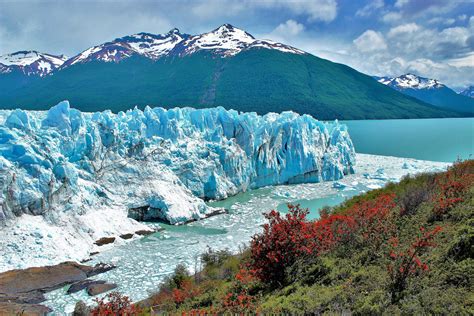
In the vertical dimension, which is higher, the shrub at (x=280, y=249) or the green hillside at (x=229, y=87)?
the green hillside at (x=229, y=87)

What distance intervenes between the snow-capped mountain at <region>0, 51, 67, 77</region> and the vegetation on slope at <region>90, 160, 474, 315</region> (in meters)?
191

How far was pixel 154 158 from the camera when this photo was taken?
944 inches

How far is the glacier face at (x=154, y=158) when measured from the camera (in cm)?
1725

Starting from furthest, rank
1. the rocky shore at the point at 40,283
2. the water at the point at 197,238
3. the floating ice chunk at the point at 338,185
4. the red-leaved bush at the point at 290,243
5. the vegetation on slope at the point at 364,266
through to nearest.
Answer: the floating ice chunk at the point at 338,185
the water at the point at 197,238
the rocky shore at the point at 40,283
the red-leaved bush at the point at 290,243
the vegetation on slope at the point at 364,266

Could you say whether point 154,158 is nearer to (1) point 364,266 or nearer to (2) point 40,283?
(2) point 40,283

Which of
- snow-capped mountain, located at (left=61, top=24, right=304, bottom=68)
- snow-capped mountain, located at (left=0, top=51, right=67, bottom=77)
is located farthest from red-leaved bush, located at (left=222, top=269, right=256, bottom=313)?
snow-capped mountain, located at (left=0, top=51, right=67, bottom=77)

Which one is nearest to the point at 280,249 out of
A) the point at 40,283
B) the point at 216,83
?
the point at 40,283

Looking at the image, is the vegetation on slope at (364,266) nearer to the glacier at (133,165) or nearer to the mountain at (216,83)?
the glacier at (133,165)

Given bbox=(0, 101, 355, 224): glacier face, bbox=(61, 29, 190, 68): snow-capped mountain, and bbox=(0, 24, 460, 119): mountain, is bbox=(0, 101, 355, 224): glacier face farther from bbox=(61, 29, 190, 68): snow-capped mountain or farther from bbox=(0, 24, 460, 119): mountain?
bbox=(61, 29, 190, 68): snow-capped mountain

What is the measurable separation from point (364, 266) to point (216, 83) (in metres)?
124

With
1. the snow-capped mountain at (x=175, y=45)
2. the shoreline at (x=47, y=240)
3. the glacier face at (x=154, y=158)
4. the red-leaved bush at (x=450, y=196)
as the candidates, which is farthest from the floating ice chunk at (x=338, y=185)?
the snow-capped mountain at (x=175, y=45)

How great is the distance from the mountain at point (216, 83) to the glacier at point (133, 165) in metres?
75.4

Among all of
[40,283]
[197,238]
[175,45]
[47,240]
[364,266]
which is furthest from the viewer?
[175,45]

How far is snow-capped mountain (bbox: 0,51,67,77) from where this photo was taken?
6919 inches
